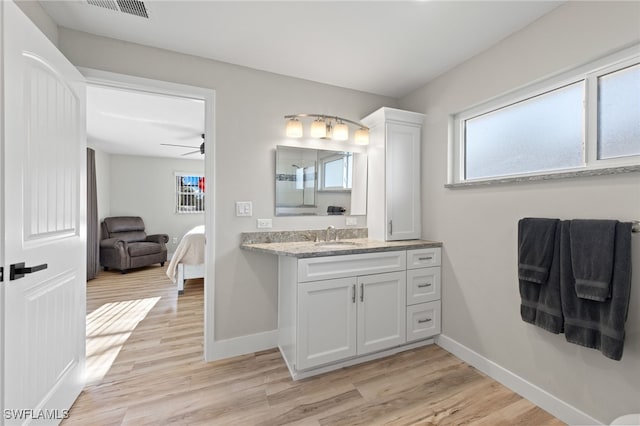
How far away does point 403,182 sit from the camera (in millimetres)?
2582

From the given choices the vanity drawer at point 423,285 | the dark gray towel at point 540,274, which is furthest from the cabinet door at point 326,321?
the dark gray towel at point 540,274

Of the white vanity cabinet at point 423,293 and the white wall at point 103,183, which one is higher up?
the white wall at point 103,183

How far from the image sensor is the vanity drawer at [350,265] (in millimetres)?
1883

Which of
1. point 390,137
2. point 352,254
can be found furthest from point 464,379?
point 390,137

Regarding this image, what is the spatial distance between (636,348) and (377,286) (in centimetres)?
137

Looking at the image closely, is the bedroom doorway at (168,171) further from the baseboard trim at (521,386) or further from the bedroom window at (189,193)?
the baseboard trim at (521,386)

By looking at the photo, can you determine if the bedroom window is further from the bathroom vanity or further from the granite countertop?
the bathroom vanity

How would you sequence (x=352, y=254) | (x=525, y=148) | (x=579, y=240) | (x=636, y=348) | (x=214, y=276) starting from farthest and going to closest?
(x=214, y=276)
(x=352, y=254)
(x=525, y=148)
(x=579, y=240)
(x=636, y=348)

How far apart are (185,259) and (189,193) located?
3448mm

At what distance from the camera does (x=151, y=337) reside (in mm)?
2547

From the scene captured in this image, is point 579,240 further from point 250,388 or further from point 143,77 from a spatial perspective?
point 143,77

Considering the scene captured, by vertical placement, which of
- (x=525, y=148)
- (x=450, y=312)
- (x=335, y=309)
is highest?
(x=525, y=148)

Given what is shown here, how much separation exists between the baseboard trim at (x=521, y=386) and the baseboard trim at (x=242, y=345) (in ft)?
5.04

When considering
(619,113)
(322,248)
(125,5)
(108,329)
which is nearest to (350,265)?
(322,248)
